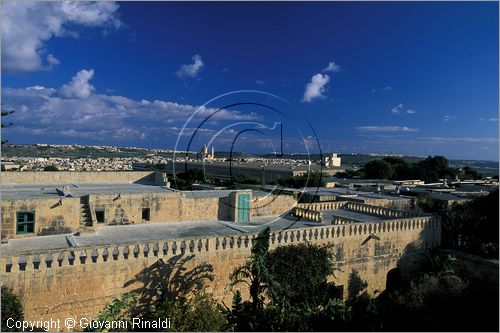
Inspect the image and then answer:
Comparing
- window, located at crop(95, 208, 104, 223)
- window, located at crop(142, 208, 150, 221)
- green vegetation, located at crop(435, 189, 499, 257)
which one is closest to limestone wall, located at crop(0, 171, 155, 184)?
window, located at crop(95, 208, 104, 223)

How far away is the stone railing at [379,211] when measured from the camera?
19700 mm

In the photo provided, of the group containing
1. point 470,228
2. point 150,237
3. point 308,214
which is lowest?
point 470,228

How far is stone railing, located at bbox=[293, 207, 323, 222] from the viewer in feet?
61.8

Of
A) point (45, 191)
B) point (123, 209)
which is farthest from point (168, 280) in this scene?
point (45, 191)

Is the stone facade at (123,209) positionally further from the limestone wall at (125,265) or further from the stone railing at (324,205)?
the limestone wall at (125,265)

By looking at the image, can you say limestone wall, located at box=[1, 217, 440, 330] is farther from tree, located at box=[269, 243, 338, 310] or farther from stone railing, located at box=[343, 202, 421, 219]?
stone railing, located at box=[343, 202, 421, 219]

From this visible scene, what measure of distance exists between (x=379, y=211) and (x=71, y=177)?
18.2 m

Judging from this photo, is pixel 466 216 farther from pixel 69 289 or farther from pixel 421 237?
pixel 69 289

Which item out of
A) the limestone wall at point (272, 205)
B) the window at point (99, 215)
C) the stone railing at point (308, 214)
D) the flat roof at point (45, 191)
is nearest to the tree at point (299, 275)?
the stone railing at point (308, 214)

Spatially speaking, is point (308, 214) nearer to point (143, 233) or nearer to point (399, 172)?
point (143, 233)

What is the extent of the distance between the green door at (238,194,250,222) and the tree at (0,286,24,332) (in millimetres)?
10557

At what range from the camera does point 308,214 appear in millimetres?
19562

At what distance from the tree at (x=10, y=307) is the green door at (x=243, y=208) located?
10.6 m

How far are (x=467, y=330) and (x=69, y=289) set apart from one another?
12.9 meters
